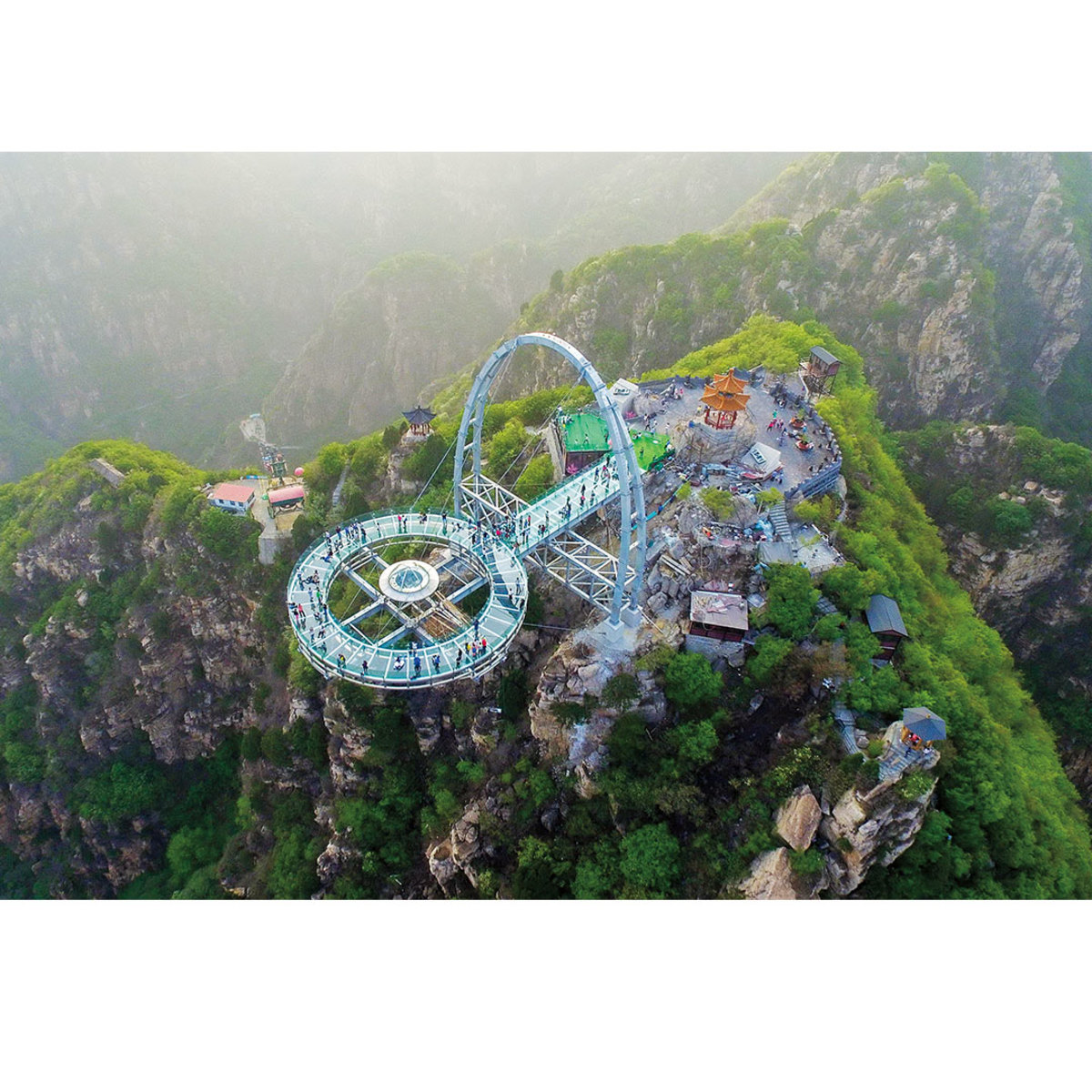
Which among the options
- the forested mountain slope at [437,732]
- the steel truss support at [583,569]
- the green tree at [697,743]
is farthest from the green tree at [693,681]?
the steel truss support at [583,569]

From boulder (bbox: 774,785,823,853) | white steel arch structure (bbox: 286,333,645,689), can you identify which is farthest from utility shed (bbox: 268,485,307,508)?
boulder (bbox: 774,785,823,853)

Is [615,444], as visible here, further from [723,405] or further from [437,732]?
[437,732]

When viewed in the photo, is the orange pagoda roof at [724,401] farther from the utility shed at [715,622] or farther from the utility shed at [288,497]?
the utility shed at [288,497]

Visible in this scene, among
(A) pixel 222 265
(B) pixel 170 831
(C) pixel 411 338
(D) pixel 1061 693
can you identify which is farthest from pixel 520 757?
(A) pixel 222 265

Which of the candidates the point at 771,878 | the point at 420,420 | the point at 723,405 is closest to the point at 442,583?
the point at 420,420

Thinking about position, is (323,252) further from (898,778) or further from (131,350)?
(898,778)

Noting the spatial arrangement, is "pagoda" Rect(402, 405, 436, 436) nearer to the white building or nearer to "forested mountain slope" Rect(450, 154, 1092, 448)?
the white building
